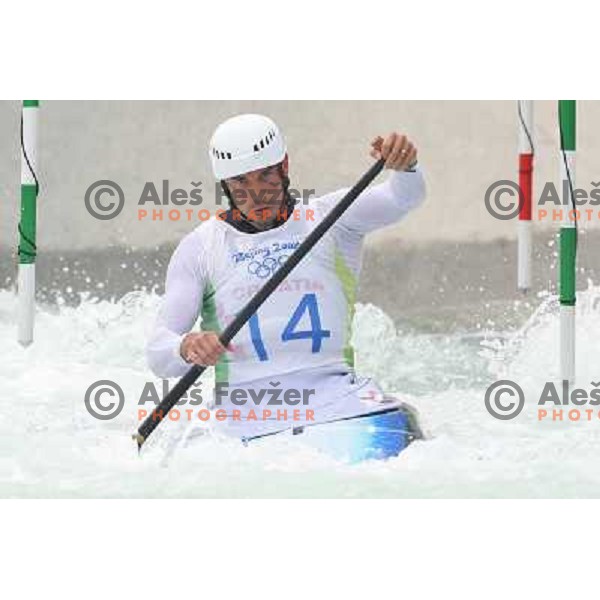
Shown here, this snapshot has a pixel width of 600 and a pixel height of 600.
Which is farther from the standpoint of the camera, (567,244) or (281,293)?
(567,244)

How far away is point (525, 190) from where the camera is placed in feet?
10.8

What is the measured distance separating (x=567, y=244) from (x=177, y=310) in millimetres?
772

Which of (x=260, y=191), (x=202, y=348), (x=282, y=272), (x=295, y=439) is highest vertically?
(x=260, y=191)

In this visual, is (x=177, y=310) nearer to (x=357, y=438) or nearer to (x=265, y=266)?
(x=265, y=266)

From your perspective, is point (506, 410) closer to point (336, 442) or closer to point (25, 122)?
point (336, 442)

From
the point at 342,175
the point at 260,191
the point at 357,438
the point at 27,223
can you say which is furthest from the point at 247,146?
the point at 357,438

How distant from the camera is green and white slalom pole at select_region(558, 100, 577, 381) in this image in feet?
10.7

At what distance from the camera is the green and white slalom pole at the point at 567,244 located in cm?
326

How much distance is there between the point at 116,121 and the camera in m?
3.25

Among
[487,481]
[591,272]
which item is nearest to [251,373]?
[487,481]

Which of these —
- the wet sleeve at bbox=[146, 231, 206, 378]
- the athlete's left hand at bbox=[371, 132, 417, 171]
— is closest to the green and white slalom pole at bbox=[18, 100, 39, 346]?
the wet sleeve at bbox=[146, 231, 206, 378]

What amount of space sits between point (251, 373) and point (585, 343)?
2.20 feet

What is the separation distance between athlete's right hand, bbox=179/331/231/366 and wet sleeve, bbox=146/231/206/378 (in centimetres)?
3

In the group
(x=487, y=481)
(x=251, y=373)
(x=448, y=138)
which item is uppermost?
(x=448, y=138)
